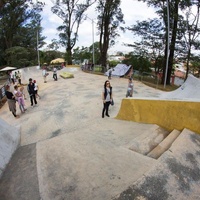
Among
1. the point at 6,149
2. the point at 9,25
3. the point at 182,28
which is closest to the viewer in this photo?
the point at 6,149

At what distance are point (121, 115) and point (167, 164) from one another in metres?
3.34

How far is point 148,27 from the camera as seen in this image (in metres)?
19.2

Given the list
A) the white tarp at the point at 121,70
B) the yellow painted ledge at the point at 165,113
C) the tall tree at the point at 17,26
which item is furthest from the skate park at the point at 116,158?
the tall tree at the point at 17,26

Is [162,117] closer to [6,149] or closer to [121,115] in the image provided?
[121,115]

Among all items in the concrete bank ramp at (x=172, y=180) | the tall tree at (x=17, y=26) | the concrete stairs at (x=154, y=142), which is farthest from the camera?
the tall tree at (x=17, y=26)

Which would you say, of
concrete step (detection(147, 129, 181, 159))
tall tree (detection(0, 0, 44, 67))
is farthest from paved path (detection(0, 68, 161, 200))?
tall tree (detection(0, 0, 44, 67))

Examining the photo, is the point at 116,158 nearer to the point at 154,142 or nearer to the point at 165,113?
the point at 154,142

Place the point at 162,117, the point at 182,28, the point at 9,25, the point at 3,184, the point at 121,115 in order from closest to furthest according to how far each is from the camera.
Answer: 1. the point at 3,184
2. the point at 162,117
3. the point at 121,115
4. the point at 182,28
5. the point at 9,25

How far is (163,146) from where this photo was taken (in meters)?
4.28

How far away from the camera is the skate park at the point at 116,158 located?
10.1ft

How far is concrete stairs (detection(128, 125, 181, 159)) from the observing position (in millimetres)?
4162

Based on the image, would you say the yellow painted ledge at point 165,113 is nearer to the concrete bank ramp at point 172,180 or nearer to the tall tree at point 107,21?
the concrete bank ramp at point 172,180

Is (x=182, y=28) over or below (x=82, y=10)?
below

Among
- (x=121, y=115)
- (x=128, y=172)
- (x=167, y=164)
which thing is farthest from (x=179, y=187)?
(x=121, y=115)
